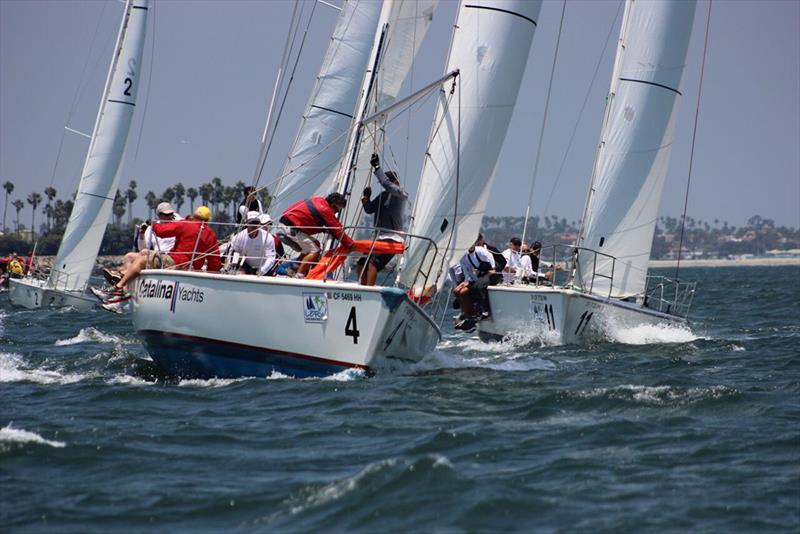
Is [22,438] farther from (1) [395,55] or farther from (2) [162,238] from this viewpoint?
(1) [395,55]

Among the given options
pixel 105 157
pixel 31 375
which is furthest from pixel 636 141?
pixel 105 157

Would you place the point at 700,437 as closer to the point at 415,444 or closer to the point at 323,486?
the point at 415,444

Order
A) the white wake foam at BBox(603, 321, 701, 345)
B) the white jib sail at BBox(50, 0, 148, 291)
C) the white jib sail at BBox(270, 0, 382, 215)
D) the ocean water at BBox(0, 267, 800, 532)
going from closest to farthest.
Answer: the ocean water at BBox(0, 267, 800, 532), the white wake foam at BBox(603, 321, 701, 345), the white jib sail at BBox(270, 0, 382, 215), the white jib sail at BBox(50, 0, 148, 291)

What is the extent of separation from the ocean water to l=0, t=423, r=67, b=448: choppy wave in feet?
0.13

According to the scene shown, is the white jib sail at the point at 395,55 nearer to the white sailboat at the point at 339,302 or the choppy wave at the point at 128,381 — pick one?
the white sailboat at the point at 339,302

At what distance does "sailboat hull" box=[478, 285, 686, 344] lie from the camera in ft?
61.9

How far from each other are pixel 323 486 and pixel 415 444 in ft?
4.74

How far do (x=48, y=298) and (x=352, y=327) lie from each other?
22113mm

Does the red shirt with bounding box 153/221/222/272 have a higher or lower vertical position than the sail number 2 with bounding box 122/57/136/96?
lower

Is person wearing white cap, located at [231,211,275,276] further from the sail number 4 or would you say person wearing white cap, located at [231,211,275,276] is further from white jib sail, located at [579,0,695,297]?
white jib sail, located at [579,0,695,297]

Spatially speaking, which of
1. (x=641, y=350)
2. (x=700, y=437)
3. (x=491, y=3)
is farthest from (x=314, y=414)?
(x=641, y=350)

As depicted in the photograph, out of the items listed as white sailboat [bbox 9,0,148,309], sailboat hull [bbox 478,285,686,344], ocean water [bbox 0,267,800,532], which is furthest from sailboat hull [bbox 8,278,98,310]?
ocean water [bbox 0,267,800,532]

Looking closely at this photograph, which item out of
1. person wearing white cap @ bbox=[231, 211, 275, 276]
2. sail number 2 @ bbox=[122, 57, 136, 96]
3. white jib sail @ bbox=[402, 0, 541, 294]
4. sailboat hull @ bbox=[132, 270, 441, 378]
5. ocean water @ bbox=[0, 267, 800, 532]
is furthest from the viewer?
sail number 2 @ bbox=[122, 57, 136, 96]

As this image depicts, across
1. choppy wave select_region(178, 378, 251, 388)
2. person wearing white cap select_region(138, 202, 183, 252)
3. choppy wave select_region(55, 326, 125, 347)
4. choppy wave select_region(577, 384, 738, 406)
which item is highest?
person wearing white cap select_region(138, 202, 183, 252)
